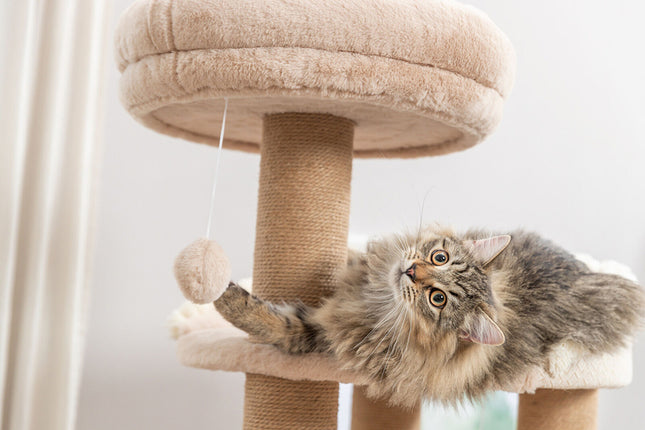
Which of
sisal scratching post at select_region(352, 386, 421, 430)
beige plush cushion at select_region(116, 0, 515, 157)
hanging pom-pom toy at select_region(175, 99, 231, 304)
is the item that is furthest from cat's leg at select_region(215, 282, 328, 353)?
sisal scratching post at select_region(352, 386, 421, 430)

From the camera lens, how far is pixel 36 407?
6.33 ft

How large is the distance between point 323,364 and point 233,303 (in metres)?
0.21

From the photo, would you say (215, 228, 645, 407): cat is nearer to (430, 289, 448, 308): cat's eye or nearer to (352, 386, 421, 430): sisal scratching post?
(430, 289, 448, 308): cat's eye

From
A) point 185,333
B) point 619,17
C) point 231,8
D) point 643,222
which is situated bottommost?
point 185,333

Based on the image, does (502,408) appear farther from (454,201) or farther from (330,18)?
(330,18)

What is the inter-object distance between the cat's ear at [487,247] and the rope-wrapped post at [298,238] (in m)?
0.32

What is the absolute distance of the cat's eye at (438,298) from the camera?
122 cm

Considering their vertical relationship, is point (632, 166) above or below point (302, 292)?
above

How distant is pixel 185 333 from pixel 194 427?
81 cm

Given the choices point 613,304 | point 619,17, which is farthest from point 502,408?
point 619,17

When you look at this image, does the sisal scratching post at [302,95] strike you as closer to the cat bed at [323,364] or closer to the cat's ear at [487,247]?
the cat bed at [323,364]

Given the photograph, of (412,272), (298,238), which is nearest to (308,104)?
(298,238)

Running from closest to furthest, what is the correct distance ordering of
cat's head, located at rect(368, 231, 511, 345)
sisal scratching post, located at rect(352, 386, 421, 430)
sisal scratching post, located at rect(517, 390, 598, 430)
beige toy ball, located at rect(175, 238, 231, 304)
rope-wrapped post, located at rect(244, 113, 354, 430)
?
beige toy ball, located at rect(175, 238, 231, 304)
cat's head, located at rect(368, 231, 511, 345)
rope-wrapped post, located at rect(244, 113, 354, 430)
sisal scratching post, located at rect(517, 390, 598, 430)
sisal scratching post, located at rect(352, 386, 421, 430)

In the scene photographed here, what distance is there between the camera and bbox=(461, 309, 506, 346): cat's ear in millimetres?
1162
